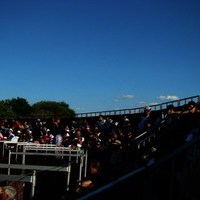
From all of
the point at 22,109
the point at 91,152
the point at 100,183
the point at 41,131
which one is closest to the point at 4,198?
the point at 100,183

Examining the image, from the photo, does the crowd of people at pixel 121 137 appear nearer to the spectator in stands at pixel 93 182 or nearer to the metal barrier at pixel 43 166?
the spectator in stands at pixel 93 182

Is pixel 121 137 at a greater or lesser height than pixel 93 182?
greater

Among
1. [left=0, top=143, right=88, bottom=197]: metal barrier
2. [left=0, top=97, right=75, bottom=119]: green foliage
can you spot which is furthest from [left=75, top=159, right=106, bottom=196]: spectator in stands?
[left=0, top=97, right=75, bottom=119]: green foliage

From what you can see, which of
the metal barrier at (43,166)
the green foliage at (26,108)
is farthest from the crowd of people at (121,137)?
the green foliage at (26,108)

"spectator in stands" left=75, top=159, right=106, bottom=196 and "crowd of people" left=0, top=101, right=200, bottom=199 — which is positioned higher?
"crowd of people" left=0, top=101, right=200, bottom=199

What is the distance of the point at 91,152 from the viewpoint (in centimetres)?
1446

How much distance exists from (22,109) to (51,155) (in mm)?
87961

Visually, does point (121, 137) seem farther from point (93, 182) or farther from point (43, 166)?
point (93, 182)

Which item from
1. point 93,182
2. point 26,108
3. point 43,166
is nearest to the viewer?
point 93,182

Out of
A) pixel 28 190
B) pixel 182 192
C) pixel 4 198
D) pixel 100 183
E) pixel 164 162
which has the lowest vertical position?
pixel 28 190

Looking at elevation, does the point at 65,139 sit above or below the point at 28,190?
above

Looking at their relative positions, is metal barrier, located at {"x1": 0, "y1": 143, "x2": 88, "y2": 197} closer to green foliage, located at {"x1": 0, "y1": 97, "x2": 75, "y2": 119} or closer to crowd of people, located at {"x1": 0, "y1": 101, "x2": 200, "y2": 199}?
crowd of people, located at {"x1": 0, "y1": 101, "x2": 200, "y2": 199}

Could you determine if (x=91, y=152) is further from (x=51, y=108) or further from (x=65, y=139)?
(x=51, y=108)

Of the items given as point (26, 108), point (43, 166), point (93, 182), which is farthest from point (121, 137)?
point (26, 108)
